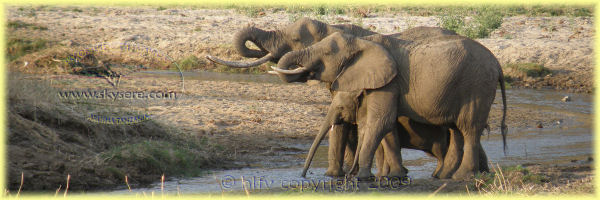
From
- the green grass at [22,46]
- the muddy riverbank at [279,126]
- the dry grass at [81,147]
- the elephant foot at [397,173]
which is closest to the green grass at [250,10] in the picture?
the green grass at [22,46]

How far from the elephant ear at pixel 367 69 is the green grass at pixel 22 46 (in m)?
11.3

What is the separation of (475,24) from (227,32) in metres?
8.51

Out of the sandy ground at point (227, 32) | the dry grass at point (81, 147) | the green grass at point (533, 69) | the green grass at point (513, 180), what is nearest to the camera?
the green grass at point (513, 180)

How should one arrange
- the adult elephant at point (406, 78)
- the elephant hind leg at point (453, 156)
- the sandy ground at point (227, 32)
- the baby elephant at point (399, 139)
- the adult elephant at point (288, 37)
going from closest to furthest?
the adult elephant at point (406, 78) < the baby elephant at point (399, 139) < the elephant hind leg at point (453, 156) < the adult elephant at point (288, 37) < the sandy ground at point (227, 32)

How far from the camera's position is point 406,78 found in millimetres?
8594

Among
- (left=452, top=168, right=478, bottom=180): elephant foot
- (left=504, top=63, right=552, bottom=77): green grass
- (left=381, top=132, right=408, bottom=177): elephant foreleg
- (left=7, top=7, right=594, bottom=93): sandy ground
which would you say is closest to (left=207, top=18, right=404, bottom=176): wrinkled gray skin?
(left=381, top=132, right=408, bottom=177): elephant foreleg

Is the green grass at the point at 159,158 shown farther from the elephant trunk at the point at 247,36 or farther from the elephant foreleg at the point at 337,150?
the elephant foreleg at the point at 337,150

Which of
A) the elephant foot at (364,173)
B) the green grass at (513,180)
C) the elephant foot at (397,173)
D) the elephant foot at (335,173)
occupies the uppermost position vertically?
the green grass at (513,180)

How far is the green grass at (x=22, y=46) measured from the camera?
58.9 ft

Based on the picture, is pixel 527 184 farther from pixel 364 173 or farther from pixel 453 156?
pixel 364 173

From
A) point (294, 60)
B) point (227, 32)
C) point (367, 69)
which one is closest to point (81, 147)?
point (294, 60)

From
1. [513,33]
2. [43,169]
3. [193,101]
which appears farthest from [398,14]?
[43,169]

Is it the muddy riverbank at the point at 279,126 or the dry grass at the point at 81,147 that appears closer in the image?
the dry grass at the point at 81,147

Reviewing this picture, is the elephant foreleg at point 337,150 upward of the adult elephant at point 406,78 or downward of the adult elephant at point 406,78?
downward
